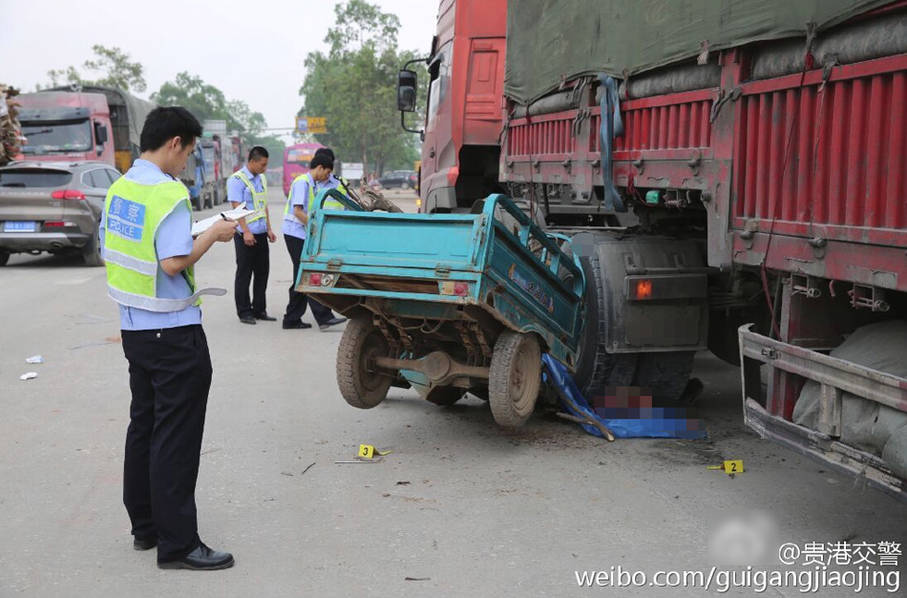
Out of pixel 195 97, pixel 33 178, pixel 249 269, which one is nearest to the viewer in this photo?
pixel 249 269

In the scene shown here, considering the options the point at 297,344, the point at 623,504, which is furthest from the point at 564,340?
the point at 297,344

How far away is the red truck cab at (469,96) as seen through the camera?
9.33 meters

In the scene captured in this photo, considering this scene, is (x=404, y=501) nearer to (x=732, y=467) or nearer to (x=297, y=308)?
(x=732, y=467)

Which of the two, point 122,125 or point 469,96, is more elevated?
point 122,125

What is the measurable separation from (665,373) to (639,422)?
357 millimetres

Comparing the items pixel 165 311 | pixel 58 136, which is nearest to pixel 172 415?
pixel 165 311

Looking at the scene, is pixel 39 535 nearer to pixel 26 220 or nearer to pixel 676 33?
pixel 676 33

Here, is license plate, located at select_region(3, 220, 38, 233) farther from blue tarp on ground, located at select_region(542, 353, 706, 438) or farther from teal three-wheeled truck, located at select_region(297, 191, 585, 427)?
blue tarp on ground, located at select_region(542, 353, 706, 438)

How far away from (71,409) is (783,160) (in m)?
4.91

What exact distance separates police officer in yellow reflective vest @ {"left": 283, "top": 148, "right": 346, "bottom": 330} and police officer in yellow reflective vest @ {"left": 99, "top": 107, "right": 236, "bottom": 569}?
5658 mm

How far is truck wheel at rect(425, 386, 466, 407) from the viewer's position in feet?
21.5

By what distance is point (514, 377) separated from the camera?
5.57 metres

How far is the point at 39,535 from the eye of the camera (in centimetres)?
441

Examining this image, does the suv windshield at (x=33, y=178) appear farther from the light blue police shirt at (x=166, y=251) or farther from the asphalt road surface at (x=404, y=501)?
the light blue police shirt at (x=166, y=251)
